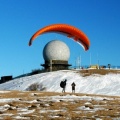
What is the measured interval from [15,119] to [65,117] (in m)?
2.79

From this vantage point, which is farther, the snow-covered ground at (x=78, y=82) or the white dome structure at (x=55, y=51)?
the white dome structure at (x=55, y=51)

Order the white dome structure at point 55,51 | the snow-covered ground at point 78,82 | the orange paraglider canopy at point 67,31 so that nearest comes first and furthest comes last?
the orange paraglider canopy at point 67,31 < the snow-covered ground at point 78,82 < the white dome structure at point 55,51

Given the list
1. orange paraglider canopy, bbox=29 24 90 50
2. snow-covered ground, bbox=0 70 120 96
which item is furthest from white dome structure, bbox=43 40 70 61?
orange paraglider canopy, bbox=29 24 90 50

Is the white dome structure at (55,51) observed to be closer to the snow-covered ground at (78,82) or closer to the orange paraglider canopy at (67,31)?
the snow-covered ground at (78,82)

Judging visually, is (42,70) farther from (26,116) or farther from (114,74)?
(26,116)

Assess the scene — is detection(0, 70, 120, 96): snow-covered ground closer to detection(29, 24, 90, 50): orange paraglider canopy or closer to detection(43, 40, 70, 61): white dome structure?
detection(43, 40, 70, 61): white dome structure

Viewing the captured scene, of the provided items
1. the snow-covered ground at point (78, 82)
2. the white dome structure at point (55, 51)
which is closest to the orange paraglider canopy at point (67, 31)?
the snow-covered ground at point (78, 82)

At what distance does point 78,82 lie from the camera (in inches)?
2537

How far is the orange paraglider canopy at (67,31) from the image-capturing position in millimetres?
36438

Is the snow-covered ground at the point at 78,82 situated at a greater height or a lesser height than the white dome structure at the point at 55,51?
lesser

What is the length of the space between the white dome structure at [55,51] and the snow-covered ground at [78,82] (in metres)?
9.70

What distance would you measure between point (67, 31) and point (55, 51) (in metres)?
43.6

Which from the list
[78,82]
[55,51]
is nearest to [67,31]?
[78,82]

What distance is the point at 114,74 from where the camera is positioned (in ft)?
229
